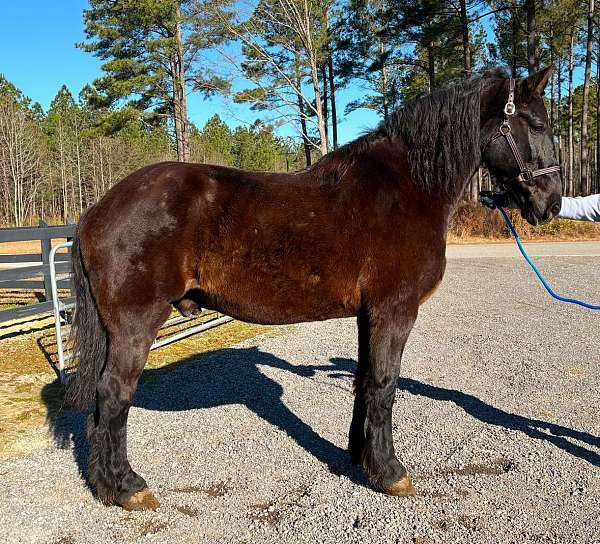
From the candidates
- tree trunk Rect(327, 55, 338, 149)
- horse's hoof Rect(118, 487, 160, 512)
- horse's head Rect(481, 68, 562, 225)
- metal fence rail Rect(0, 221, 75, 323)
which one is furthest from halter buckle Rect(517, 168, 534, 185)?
tree trunk Rect(327, 55, 338, 149)

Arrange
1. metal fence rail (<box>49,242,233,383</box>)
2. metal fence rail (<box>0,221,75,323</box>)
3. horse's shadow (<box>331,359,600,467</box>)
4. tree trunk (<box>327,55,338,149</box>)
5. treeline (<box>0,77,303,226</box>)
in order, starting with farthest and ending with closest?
treeline (<box>0,77,303,226</box>) → tree trunk (<box>327,55,338,149</box>) → metal fence rail (<box>0,221,75,323</box>) → metal fence rail (<box>49,242,233,383</box>) → horse's shadow (<box>331,359,600,467</box>)

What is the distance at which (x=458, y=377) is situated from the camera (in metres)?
5.18

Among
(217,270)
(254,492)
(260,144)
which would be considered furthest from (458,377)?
(260,144)

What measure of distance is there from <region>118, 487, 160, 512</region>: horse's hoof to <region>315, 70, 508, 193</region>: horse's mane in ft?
7.49

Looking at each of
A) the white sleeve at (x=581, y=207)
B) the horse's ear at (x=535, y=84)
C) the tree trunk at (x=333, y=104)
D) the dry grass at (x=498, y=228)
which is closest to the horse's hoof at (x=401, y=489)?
the white sleeve at (x=581, y=207)

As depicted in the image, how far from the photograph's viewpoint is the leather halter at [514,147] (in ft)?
9.83

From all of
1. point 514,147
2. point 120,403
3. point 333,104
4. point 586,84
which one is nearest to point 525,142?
point 514,147

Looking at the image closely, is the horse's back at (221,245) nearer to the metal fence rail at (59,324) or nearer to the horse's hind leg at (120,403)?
the horse's hind leg at (120,403)

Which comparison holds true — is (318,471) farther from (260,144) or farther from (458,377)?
(260,144)

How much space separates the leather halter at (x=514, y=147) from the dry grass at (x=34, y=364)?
13.2 feet

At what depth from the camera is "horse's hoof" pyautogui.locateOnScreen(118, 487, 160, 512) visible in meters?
2.88

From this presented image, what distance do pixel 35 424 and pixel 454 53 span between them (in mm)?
28380

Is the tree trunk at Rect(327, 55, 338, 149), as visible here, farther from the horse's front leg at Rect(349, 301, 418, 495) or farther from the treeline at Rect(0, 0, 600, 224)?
the horse's front leg at Rect(349, 301, 418, 495)

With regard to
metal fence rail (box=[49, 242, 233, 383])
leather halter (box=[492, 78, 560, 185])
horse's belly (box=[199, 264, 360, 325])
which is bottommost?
metal fence rail (box=[49, 242, 233, 383])
